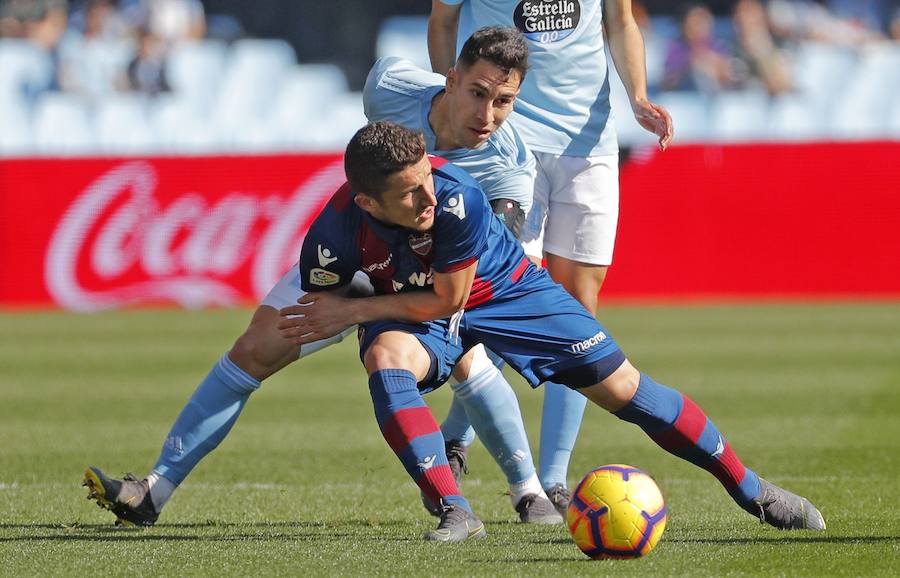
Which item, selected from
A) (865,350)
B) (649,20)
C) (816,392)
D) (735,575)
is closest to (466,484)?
(735,575)

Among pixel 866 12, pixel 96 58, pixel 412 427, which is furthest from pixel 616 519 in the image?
pixel 866 12

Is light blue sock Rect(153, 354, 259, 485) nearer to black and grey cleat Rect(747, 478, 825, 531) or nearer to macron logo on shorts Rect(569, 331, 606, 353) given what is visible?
macron logo on shorts Rect(569, 331, 606, 353)

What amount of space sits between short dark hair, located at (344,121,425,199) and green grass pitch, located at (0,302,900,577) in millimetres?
1175

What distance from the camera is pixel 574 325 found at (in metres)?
4.81

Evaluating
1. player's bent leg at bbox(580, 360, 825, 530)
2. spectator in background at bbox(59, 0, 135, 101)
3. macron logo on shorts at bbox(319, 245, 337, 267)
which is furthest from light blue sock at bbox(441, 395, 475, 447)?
spectator in background at bbox(59, 0, 135, 101)

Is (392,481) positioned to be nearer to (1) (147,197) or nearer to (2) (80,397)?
(2) (80,397)

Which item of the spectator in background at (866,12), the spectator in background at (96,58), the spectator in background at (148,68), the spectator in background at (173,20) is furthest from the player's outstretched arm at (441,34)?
the spectator in background at (866,12)

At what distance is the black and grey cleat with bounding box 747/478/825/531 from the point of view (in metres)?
4.98

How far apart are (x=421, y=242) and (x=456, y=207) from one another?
18 centimetres

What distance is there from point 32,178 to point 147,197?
1348 millimetres

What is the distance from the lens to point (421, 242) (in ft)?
15.4

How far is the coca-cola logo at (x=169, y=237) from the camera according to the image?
51.7ft

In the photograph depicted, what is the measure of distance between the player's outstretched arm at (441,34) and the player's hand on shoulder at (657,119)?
2.53 ft

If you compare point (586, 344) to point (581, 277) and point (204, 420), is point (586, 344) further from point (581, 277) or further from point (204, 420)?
point (204, 420)
